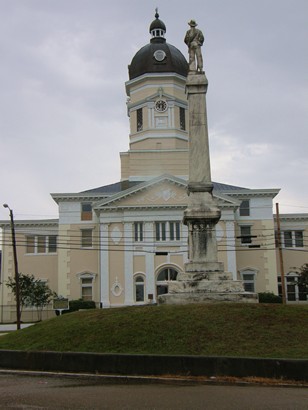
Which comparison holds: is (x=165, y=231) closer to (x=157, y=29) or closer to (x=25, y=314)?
(x=25, y=314)

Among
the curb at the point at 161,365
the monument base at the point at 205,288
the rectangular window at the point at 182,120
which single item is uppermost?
the rectangular window at the point at 182,120

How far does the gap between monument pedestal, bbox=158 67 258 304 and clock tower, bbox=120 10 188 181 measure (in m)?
32.1

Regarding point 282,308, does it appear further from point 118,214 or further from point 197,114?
point 118,214

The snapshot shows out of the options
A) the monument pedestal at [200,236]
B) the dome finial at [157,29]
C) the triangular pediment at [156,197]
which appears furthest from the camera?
the dome finial at [157,29]

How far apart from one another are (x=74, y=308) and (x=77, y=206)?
1033 centimetres

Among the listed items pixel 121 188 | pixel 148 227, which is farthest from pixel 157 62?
pixel 148 227

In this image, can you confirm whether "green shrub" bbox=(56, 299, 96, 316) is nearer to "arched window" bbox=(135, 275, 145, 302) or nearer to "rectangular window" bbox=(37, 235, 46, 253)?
"arched window" bbox=(135, 275, 145, 302)

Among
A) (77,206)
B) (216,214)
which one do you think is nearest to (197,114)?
(216,214)

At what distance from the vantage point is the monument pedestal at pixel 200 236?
17.4m

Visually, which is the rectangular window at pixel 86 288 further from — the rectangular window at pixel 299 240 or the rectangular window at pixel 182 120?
the rectangular window at pixel 299 240

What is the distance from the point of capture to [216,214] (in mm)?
18219

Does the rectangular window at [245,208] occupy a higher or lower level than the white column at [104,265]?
higher

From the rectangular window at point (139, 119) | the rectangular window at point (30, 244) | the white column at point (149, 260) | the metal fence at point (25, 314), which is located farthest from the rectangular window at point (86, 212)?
the rectangular window at point (139, 119)

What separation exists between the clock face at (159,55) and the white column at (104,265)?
1818 cm
